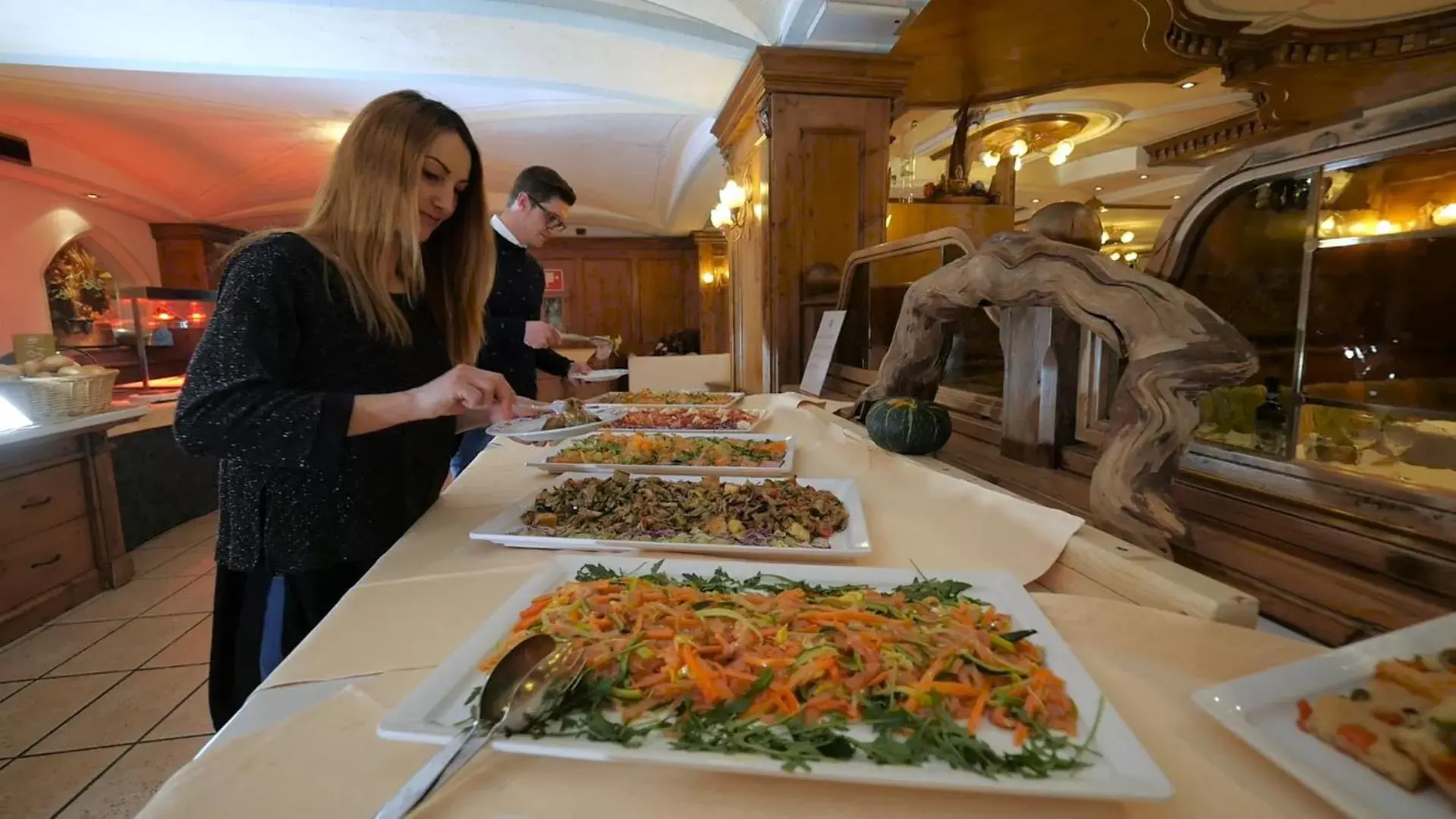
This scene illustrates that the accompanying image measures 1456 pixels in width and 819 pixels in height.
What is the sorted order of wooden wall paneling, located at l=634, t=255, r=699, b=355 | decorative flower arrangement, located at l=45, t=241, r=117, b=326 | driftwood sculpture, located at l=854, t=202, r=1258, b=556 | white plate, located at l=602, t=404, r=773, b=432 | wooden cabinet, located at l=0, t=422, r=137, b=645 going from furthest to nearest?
wooden wall paneling, located at l=634, t=255, r=699, b=355
decorative flower arrangement, located at l=45, t=241, r=117, b=326
wooden cabinet, located at l=0, t=422, r=137, b=645
white plate, located at l=602, t=404, r=773, b=432
driftwood sculpture, located at l=854, t=202, r=1258, b=556

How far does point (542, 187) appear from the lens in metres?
2.62

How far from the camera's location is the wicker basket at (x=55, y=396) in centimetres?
296

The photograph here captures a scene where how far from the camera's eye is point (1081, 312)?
1168mm

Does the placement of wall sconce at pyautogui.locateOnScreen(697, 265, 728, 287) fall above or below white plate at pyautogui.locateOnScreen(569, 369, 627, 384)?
above

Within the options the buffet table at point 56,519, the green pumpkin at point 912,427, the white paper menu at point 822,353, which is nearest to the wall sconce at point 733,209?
the white paper menu at point 822,353

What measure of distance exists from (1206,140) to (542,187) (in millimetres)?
7376

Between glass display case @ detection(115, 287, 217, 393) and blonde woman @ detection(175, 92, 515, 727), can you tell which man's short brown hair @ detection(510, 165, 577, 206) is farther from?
glass display case @ detection(115, 287, 217, 393)

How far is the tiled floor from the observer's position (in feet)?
6.18

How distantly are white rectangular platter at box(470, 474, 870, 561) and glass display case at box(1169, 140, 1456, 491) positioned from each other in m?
0.71

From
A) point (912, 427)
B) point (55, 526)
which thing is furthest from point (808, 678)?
point (55, 526)

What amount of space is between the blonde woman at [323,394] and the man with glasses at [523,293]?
1.27 metres

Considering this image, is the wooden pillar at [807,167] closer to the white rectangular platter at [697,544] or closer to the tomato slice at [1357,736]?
the white rectangular platter at [697,544]

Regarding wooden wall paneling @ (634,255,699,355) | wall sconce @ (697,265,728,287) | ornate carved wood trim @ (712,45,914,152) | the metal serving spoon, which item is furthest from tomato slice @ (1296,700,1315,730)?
wooden wall paneling @ (634,255,699,355)

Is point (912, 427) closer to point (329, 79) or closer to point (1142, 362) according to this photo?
point (1142, 362)
